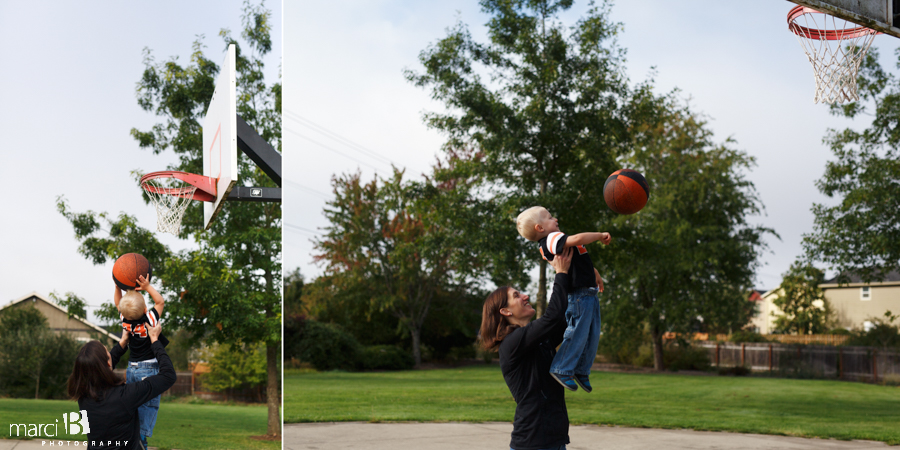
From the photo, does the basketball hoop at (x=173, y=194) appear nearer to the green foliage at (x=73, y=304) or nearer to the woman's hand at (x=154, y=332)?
the woman's hand at (x=154, y=332)

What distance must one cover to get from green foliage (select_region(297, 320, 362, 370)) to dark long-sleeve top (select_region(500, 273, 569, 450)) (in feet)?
81.7

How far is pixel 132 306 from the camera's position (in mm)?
5066

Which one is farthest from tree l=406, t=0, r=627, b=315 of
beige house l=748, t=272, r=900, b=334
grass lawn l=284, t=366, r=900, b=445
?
beige house l=748, t=272, r=900, b=334

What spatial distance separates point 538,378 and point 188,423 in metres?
12.0

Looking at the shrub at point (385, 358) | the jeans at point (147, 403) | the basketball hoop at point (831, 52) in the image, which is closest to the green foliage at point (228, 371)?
the shrub at point (385, 358)

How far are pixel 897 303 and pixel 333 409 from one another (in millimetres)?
39263

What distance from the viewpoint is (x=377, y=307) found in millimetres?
32469

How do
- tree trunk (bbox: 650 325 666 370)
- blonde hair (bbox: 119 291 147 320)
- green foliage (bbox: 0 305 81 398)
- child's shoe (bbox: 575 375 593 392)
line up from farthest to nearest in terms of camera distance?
tree trunk (bbox: 650 325 666 370) → green foliage (bbox: 0 305 81 398) → blonde hair (bbox: 119 291 147 320) → child's shoe (bbox: 575 375 593 392)

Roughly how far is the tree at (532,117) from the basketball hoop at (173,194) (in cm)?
756

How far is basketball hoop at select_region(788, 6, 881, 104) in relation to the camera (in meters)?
7.66

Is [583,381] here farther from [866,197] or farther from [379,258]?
[379,258]

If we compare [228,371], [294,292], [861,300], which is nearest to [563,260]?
[228,371]

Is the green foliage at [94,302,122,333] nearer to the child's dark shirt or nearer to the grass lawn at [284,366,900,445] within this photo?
the grass lawn at [284,366,900,445]

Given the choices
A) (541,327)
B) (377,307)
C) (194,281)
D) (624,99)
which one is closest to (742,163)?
(624,99)
